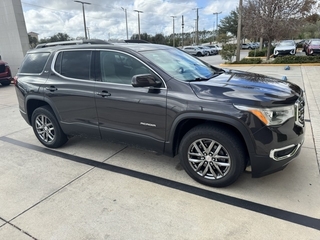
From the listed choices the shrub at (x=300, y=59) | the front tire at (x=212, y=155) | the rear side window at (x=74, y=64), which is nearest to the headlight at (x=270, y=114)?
the front tire at (x=212, y=155)

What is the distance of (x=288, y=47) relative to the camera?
1991 centimetres

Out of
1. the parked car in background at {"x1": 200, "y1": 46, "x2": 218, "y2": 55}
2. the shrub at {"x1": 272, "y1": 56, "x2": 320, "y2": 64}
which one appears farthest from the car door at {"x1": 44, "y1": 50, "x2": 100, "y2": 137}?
the parked car in background at {"x1": 200, "y1": 46, "x2": 218, "y2": 55}

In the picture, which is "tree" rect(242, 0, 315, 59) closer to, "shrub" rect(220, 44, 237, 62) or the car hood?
"shrub" rect(220, 44, 237, 62)

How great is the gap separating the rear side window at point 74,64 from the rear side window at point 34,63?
0.34 meters

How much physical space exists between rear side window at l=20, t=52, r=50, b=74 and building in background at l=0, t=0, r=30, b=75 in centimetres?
1124

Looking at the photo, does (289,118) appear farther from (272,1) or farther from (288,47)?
(288,47)

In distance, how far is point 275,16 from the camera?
16.5 metres

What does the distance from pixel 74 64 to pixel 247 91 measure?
2.58m

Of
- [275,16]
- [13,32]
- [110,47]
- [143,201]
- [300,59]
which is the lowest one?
[143,201]

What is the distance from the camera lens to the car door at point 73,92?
12.0 feet

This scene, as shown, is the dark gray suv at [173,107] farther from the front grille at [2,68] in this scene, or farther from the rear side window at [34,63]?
the front grille at [2,68]

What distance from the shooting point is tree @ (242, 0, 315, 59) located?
632 inches

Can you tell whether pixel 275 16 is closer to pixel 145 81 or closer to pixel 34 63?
pixel 34 63

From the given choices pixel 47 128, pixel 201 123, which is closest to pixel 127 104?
pixel 201 123
